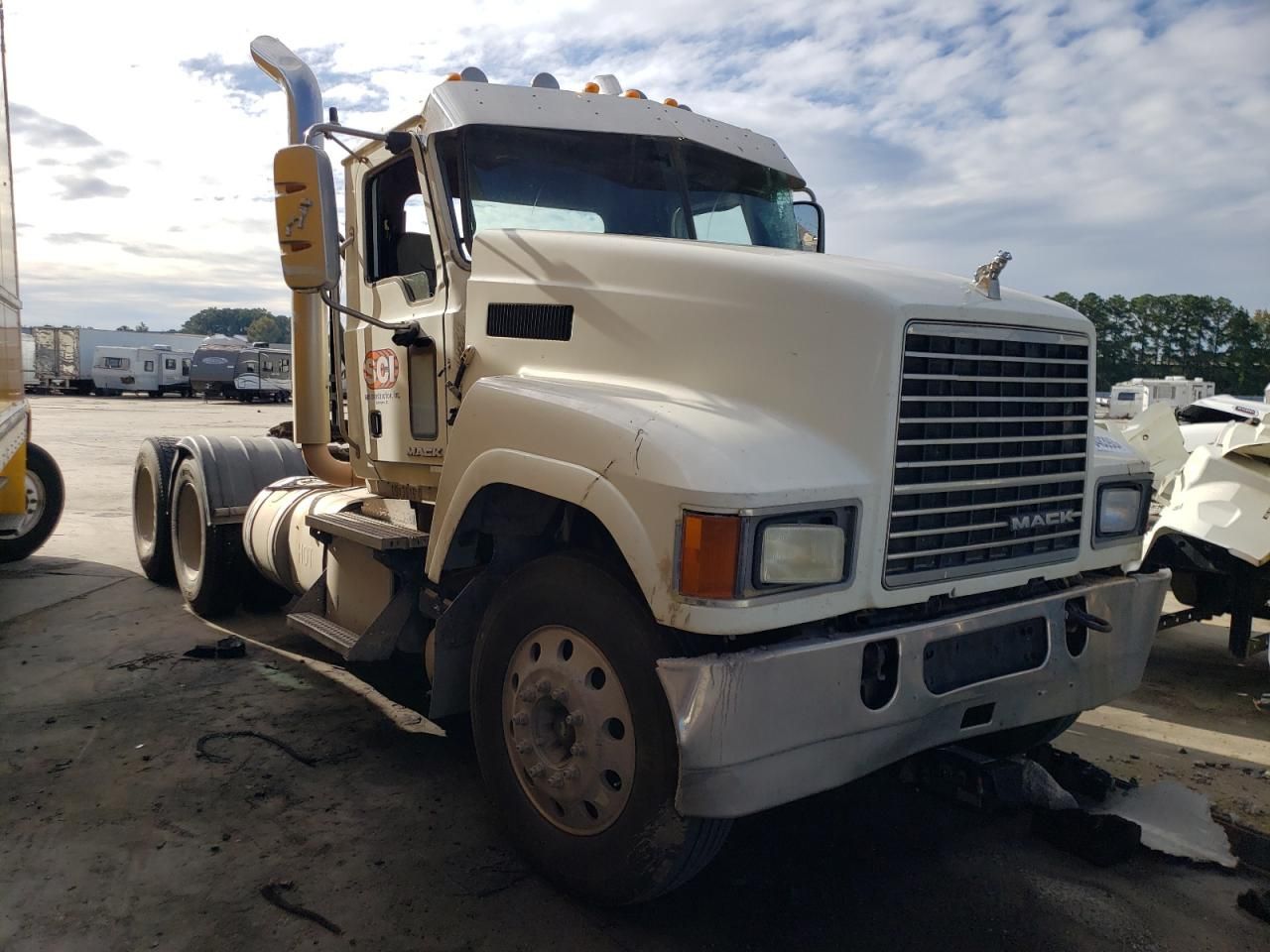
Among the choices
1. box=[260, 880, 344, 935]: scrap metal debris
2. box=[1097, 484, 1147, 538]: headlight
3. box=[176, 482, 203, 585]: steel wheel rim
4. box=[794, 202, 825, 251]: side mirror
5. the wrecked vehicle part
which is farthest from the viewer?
box=[176, 482, 203, 585]: steel wheel rim

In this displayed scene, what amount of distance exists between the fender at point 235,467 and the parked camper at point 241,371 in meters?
36.6

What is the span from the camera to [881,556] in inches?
109

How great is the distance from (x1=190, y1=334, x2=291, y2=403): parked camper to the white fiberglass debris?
4170cm

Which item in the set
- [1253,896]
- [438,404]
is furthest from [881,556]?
[438,404]

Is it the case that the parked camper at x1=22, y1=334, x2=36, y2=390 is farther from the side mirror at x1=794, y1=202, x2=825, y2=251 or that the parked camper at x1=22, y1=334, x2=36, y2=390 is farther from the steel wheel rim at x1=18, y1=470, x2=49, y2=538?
the side mirror at x1=794, y1=202, x2=825, y2=251

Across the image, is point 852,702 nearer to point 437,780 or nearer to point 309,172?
point 437,780

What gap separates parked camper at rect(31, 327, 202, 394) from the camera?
142 feet

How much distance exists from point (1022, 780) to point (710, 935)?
1414 millimetres

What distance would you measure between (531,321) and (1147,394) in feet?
120

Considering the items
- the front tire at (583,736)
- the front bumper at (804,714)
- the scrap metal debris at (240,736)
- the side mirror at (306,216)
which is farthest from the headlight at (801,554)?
the scrap metal debris at (240,736)

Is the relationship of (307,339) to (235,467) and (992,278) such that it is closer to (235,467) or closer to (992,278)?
(235,467)

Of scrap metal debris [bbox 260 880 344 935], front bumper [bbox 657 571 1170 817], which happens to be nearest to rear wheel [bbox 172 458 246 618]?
scrap metal debris [bbox 260 880 344 935]

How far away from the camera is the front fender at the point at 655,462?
2.51m

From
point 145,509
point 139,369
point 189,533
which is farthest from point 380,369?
point 139,369
